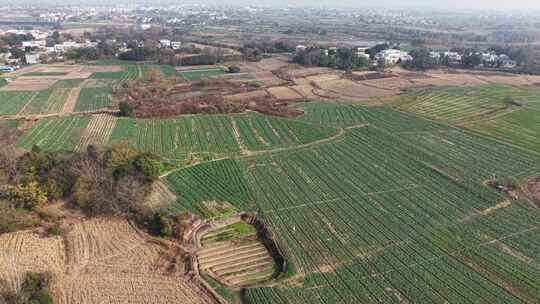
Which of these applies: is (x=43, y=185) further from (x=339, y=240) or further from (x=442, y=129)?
(x=442, y=129)

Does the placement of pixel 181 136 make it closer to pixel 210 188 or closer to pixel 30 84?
pixel 210 188

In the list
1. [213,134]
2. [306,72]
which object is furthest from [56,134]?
[306,72]

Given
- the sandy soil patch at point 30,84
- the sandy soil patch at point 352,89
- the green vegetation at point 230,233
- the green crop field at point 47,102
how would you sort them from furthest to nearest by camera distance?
the sandy soil patch at point 352,89
the sandy soil patch at point 30,84
the green crop field at point 47,102
the green vegetation at point 230,233

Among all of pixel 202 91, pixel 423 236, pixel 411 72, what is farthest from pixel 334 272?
pixel 411 72

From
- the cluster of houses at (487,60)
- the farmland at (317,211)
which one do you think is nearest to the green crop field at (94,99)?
the farmland at (317,211)

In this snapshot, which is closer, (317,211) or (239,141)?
(317,211)

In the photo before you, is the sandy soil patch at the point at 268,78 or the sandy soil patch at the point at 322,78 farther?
the sandy soil patch at the point at 322,78

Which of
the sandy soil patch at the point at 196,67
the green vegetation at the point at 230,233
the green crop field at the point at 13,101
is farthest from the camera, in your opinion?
the sandy soil patch at the point at 196,67

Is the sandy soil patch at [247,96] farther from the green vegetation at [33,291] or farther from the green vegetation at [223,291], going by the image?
the green vegetation at [33,291]

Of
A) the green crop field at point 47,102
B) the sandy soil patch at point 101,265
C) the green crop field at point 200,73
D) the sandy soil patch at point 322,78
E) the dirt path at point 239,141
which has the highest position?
the green crop field at point 200,73
